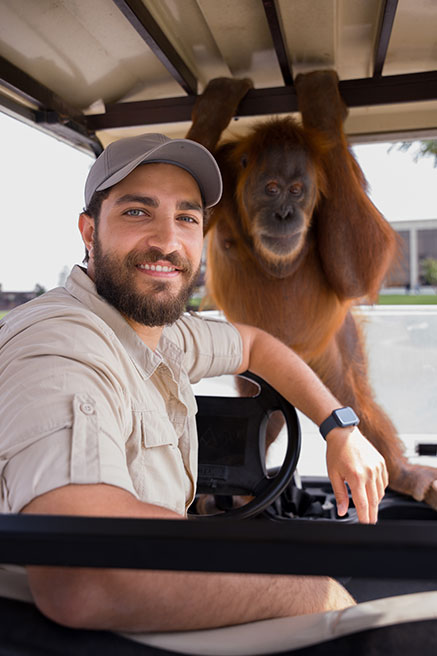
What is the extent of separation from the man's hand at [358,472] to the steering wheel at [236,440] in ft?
1.15

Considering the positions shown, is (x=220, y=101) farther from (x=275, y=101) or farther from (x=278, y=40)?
(x=278, y=40)

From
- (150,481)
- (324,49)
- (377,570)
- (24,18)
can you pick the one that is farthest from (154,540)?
(324,49)

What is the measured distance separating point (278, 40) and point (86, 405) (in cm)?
137

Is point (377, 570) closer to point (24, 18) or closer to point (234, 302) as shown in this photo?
point (24, 18)

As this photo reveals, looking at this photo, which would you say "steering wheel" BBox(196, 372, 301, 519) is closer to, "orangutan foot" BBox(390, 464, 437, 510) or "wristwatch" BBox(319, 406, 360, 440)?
"wristwatch" BBox(319, 406, 360, 440)

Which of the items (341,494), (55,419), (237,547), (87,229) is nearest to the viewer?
(237,547)

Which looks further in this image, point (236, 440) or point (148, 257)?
point (236, 440)

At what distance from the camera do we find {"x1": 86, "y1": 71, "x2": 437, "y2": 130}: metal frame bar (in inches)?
76.4

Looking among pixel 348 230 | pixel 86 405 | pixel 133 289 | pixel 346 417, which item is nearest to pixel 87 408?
pixel 86 405

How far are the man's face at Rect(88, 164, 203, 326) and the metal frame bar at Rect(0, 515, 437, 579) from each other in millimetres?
884

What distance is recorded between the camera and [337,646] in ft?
2.19

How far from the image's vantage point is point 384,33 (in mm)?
1668

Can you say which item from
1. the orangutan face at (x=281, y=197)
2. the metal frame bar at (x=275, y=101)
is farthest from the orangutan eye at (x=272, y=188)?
the metal frame bar at (x=275, y=101)

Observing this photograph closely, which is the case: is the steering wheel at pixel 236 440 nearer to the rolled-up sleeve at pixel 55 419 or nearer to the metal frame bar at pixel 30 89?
the rolled-up sleeve at pixel 55 419
